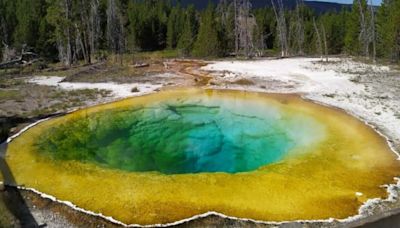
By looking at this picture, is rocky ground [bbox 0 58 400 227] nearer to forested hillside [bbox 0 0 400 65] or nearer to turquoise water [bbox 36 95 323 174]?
turquoise water [bbox 36 95 323 174]

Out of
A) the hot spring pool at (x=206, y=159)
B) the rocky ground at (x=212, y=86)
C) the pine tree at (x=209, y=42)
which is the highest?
the pine tree at (x=209, y=42)

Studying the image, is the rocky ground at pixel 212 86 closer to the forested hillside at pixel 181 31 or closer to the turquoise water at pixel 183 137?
the turquoise water at pixel 183 137

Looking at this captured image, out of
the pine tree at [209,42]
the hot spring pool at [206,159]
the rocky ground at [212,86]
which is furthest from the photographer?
the pine tree at [209,42]

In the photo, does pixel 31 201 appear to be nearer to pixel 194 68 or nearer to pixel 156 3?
pixel 194 68

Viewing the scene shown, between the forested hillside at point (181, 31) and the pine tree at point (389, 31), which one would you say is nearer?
the forested hillside at point (181, 31)

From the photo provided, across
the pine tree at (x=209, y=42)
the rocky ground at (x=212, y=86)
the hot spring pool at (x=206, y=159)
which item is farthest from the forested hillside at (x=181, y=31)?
the hot spring pool at (x=206, y=159)

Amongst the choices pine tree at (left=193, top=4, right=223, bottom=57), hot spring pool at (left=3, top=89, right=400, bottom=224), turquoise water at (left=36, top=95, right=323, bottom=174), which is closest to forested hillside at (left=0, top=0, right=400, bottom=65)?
pine tree at (left=193, top=4, right=223, bottom=57)

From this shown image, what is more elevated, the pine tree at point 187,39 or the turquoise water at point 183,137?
the pine tree at point 187,39
